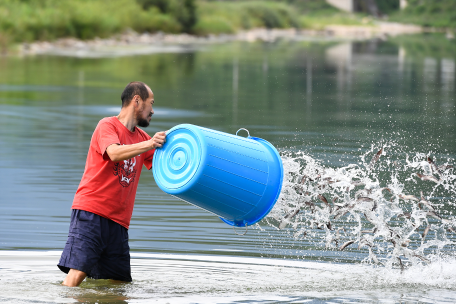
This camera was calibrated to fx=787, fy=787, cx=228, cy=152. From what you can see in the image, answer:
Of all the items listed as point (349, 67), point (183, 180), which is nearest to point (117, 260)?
point (183, 180)

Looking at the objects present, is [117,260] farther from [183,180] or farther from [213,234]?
[213,234]

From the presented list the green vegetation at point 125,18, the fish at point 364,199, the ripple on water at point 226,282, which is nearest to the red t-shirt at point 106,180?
the ripple on water at point 226,282

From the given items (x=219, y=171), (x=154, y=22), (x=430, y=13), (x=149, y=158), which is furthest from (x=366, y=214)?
(x=430, y=13)

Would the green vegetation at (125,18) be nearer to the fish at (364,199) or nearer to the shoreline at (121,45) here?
the shoreline at (121,45)

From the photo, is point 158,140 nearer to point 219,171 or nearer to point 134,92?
point 134,92

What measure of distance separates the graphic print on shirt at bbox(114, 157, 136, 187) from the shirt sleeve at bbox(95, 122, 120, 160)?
119mm

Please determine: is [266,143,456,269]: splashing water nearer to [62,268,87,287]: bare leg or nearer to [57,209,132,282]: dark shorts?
[57,209,132,282]: dark shorts

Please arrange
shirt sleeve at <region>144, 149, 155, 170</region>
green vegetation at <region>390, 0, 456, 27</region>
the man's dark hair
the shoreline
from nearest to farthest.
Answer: the man's dark hair → shirt sleeve at <region>144, 149, 155, 170</region> → the shoreline → green vegetation at <region>390, 0, 456, 27</region>

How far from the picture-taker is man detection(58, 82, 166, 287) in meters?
5.30

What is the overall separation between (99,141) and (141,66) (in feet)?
72.2

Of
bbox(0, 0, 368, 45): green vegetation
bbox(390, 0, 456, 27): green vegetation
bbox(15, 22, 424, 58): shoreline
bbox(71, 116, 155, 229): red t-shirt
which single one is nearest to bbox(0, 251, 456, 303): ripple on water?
bbox(71, 116, 155, 229): red t-shirt

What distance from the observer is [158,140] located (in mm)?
5414

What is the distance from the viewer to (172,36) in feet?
178

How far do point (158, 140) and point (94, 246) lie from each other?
→ 84cm
